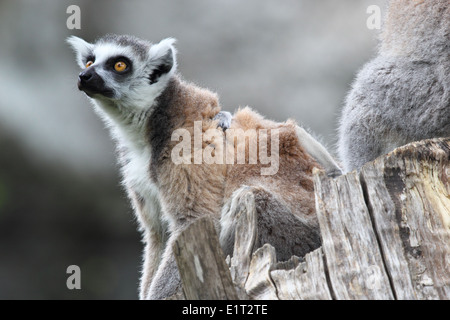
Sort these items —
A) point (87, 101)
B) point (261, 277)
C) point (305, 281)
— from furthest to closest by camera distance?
1. point (87, 101)
2. point (261, 277)
3. point (305, 281)

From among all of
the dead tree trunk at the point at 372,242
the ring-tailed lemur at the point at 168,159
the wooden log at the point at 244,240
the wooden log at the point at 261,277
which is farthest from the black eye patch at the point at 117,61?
the wooden log at the point at 261,277

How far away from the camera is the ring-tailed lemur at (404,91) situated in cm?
511

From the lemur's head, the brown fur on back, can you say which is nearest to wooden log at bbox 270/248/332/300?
the brown fur on back

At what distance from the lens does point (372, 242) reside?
3502 millimetres

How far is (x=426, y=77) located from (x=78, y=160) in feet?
27.1

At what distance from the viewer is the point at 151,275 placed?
220 inches

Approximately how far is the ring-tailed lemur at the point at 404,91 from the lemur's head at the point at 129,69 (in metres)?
1.94

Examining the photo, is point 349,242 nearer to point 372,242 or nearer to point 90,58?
point 372,242

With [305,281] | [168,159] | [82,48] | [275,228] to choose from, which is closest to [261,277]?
[305,281]

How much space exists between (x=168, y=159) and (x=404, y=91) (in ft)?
7.55

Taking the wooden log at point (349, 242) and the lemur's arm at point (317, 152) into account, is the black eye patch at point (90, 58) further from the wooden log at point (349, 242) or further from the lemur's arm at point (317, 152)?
the wooden log at point (349, 242)

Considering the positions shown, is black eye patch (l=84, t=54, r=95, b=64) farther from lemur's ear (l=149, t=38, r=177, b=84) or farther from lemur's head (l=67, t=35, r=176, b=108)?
lemur's ear (l=149, t=38, r=177, b=84)

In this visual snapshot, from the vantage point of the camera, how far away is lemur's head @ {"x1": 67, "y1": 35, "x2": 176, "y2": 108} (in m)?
5.41

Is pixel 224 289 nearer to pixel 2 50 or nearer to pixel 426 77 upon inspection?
pixel 426 77
